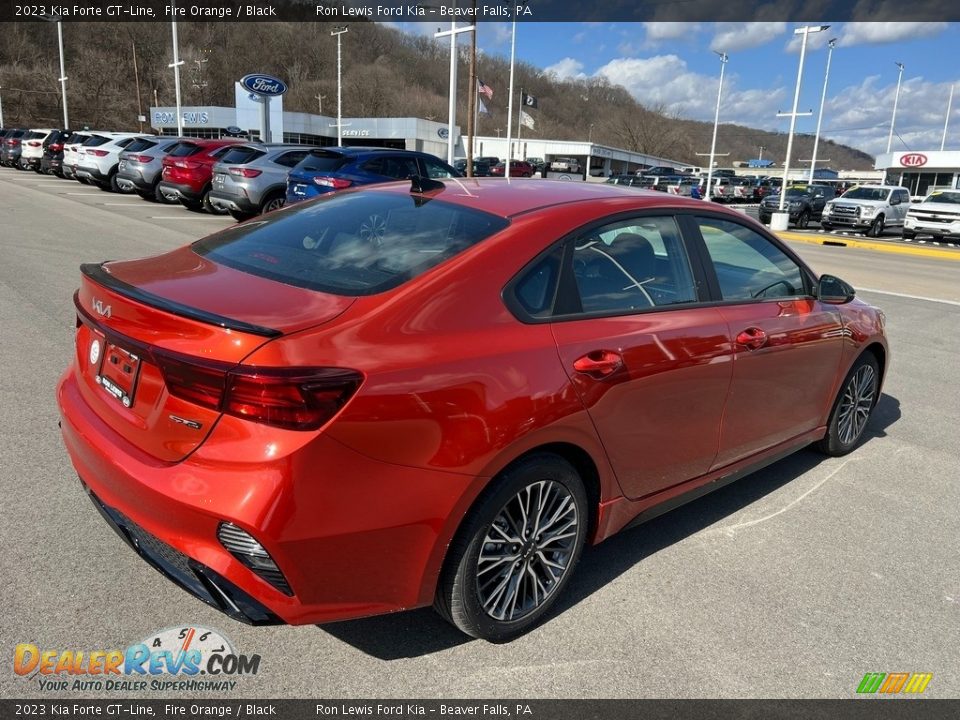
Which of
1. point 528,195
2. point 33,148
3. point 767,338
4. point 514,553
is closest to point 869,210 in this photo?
point 767,338

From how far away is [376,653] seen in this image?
2.71 meters

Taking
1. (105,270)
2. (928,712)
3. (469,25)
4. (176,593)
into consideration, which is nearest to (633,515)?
(928,712)

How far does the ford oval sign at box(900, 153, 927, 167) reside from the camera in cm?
4966

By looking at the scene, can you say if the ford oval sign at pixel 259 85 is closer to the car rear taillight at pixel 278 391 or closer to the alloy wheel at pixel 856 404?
the alloy wheel at pixel 856 404

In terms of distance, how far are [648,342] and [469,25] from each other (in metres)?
30.7

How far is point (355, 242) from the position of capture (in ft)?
9.84

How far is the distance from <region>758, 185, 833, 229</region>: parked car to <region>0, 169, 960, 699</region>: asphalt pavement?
28559mm

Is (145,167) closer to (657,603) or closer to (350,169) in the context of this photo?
(350,169)

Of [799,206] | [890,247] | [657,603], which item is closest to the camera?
[657,603]

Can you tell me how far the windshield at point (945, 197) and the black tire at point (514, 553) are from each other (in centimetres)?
2870

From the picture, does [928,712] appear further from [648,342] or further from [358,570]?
[358,570]

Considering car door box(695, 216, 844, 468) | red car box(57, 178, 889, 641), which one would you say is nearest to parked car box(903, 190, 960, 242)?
car door box(695, 216, 844, 468)

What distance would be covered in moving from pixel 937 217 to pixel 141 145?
86.4 ft

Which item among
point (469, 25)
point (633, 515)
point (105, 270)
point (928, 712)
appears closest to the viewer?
point (928, 712)
